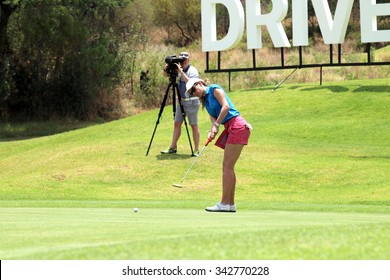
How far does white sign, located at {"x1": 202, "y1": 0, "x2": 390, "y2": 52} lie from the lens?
25406mm

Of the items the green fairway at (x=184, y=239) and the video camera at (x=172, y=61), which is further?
the video camera at (x=172, y=61)

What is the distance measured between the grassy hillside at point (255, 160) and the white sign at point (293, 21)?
2.37 meters

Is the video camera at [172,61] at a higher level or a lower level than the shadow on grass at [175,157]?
higher

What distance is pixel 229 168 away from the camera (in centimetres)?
1230

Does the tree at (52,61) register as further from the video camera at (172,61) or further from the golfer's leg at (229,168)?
the golfer's leg at (229,168)

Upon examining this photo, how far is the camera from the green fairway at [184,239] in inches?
250

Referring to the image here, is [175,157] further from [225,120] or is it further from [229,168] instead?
[225,120]

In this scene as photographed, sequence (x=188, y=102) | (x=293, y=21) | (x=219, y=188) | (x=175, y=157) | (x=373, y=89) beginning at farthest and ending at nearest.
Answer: (x=373, y=89) < (x=293, y=21) < (x=175, y=157) < (x=188, y=102) < (x=219, y=188)

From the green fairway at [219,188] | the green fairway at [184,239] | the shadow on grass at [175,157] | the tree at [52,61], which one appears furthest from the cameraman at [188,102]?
the tree at [52,61]

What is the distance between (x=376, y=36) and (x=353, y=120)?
284 centimetres

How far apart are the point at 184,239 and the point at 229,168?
524 cm

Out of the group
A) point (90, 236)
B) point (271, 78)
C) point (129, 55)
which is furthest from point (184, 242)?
point (129, 55)

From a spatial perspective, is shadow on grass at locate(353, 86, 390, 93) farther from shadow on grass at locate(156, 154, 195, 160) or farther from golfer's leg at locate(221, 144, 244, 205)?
golfer's leg at locate(221, 144, 244, 205)

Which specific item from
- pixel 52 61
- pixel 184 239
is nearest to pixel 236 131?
pixel 184 239
